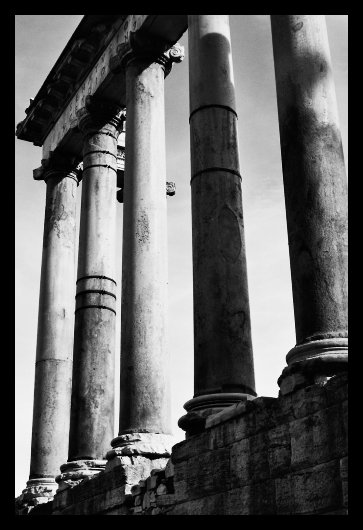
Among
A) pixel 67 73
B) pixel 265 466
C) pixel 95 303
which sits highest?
pixel 67 73

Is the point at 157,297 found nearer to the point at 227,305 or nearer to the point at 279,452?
the point at 227,305

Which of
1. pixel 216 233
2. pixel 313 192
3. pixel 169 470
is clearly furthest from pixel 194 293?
pixel 313 192

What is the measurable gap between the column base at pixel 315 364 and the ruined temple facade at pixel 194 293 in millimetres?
34

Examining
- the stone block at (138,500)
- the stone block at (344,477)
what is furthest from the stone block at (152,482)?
the stone block at (344,477)

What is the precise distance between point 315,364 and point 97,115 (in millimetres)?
21703

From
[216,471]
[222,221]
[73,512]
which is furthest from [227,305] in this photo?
[73,512]

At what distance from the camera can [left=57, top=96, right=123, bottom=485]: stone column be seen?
26.8 metres

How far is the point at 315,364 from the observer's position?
14.0 m

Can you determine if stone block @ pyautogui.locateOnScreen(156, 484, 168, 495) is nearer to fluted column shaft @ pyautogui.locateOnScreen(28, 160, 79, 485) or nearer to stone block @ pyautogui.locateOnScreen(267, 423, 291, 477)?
stone block @ pyautogui.locateOnScreen(267, 423, 291, 477)

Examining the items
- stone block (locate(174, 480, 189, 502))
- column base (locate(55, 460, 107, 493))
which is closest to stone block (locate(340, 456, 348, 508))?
stone block (locate(174, 480, 189, 502))

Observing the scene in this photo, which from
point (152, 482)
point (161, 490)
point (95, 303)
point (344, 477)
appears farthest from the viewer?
point (95, 303)

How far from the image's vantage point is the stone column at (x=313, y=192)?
1455cm

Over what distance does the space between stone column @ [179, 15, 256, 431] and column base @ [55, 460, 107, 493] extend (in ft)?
30.6

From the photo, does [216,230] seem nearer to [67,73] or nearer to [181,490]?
[181,490]
